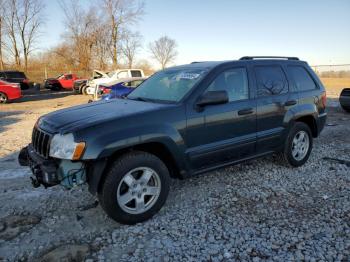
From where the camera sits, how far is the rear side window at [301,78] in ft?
16.9

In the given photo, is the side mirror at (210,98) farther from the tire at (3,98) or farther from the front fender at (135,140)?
the tire at (3,98)

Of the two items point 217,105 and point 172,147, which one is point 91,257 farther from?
point 217,105

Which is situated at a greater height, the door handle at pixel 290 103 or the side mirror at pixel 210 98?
the side mirror at pixel 210 98

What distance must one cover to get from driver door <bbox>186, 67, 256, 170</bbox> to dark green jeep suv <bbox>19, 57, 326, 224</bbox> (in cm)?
1

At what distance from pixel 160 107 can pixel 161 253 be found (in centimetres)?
159

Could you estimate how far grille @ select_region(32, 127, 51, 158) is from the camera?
3.37 m

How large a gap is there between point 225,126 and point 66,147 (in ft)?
6.49

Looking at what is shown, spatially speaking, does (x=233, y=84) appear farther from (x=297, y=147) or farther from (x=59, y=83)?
(x=59, y=83)

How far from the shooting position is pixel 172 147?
3.63 metres

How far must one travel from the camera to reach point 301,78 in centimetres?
529

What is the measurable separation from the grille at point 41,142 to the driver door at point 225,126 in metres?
1.55

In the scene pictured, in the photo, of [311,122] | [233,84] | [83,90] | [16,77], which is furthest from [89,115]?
[16,77]

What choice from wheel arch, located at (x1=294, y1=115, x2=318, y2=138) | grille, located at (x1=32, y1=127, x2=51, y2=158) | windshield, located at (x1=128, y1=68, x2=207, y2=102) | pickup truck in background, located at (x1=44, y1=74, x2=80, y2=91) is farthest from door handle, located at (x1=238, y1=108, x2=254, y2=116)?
pickup truck in background, located at (x1=44, y1=74, x2=80, y2=91)

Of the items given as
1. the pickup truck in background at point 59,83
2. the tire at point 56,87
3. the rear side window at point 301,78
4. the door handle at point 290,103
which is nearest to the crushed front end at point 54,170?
the door handle at point 290,103
